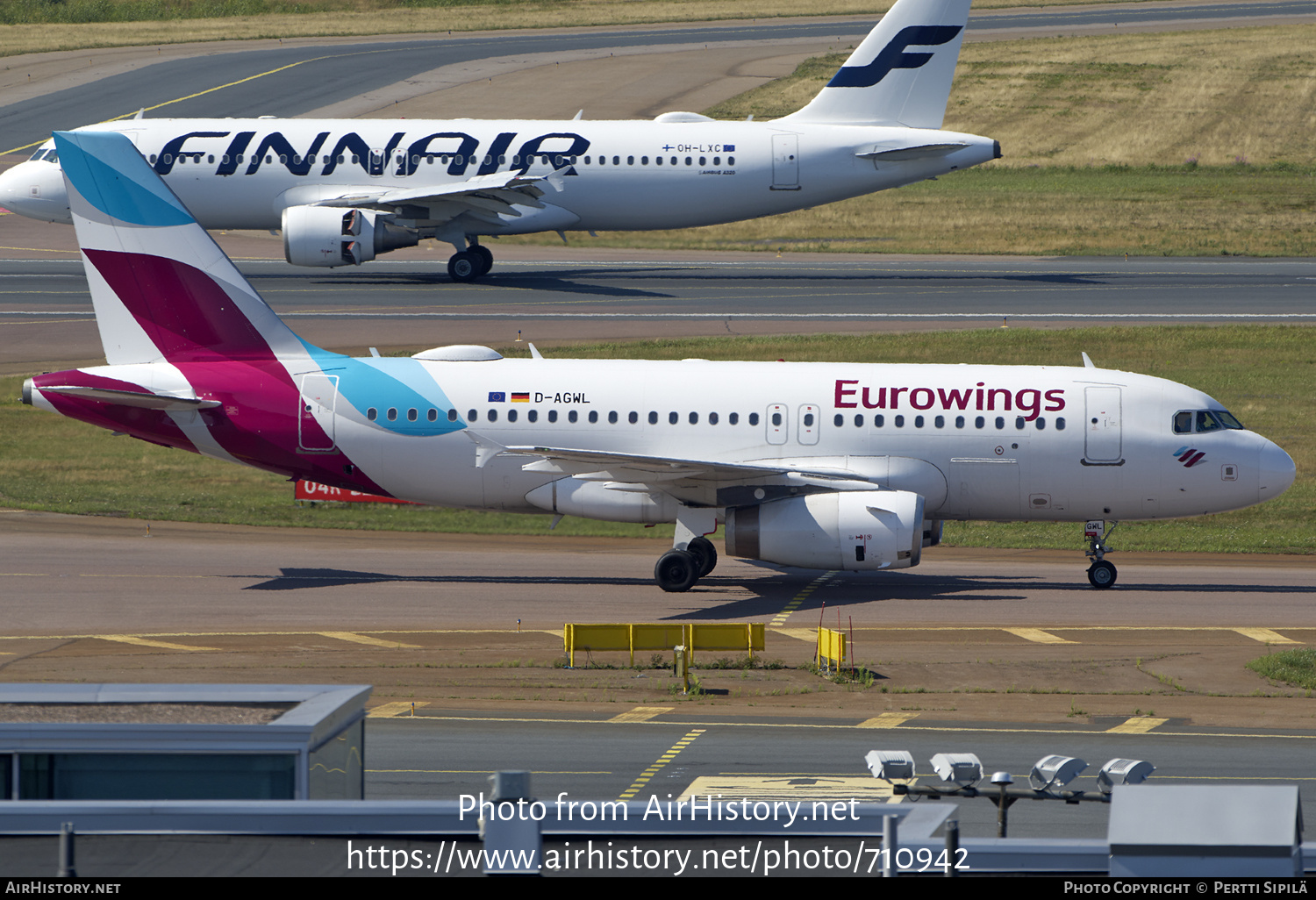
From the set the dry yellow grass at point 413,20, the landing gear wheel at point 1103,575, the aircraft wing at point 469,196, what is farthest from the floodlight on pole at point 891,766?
the dry yellow grass at point 413,20

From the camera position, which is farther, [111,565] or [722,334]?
[722,334]

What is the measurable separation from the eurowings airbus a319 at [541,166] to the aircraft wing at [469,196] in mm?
79

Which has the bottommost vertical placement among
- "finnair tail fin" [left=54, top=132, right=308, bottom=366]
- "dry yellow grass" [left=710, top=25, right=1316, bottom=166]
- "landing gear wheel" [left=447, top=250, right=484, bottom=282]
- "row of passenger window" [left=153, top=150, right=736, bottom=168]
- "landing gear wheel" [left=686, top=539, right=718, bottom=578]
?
"landing gear wheel" [left=686, top=539, right=718, bottom=578]

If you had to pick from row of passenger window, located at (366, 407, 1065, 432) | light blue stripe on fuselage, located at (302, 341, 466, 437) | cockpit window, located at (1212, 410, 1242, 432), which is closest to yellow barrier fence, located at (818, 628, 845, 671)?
row of passenger window, located at (366, 407, 1065, 432)

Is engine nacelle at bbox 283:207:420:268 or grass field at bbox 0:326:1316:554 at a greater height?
engine nacelle at bbox 283:207:420:268

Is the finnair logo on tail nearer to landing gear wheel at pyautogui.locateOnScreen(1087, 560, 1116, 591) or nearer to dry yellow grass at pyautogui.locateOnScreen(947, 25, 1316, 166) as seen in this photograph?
landing gear wheel at pyautogui.locateOnScreen(1087, 560, 1116, 591)

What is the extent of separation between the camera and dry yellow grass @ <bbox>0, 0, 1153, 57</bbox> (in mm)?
136125

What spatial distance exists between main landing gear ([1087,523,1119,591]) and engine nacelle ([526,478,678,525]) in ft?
29.7

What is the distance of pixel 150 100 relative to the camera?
348 ft

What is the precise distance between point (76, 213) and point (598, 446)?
12131 millimetres

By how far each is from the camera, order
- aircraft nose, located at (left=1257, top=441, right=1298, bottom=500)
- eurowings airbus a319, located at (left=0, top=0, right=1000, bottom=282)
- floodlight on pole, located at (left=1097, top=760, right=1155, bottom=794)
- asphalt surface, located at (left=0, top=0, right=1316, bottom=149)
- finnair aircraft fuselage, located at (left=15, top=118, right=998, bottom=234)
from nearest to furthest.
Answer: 1. floodlight on pole, located at (left=1097, top=760, right=1155, bottom=794)
2. aircraft nose, located at (left=1257, top=441, right=1298, bottom=500)
3. eurowings airbus a319, located at (left=0, top=0, right=1000, bottom=282)
4. finnair aircraft fuselage, located at (left=15, top=118, right=998, bottom=234)
5. asphalt surface, located at (left=0, top=0, right=1316, bottom=149)

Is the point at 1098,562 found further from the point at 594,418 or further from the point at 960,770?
the point at 960,770

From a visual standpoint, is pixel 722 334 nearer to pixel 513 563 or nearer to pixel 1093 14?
pixel 513 563
